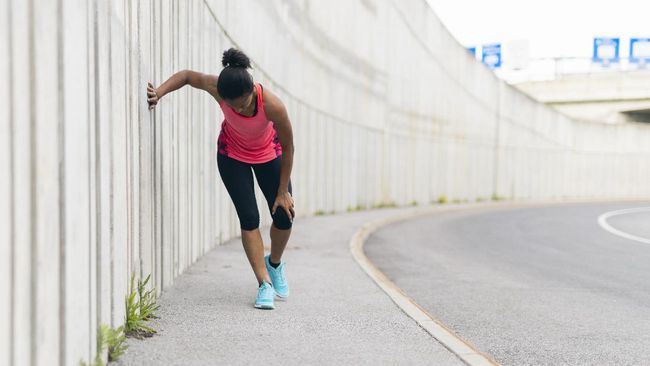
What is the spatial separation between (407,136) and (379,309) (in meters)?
17.4

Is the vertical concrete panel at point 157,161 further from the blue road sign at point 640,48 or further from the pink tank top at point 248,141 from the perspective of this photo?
the blue road sign at point 640,48

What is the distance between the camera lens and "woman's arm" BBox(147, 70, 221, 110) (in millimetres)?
4621

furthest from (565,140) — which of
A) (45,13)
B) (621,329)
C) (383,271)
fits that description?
(45,13)

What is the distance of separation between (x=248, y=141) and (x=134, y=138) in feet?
3.08

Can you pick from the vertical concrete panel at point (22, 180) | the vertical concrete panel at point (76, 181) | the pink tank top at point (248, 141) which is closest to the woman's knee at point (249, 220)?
the pink tank top at point (248, 141)

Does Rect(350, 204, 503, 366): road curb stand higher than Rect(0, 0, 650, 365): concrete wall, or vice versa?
Rect(0, 0, 650, 365): concrete wall

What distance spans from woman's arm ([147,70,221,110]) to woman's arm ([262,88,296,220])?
0.39m

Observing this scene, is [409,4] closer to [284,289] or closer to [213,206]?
[213,206]

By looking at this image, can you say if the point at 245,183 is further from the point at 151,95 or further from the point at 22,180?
the point at 22,180

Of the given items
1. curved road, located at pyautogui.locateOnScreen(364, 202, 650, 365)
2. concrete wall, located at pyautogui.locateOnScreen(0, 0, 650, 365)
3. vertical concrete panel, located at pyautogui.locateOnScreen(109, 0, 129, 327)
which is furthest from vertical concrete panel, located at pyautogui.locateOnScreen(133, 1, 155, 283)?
curved road, located at pyautogui.locateOnScreen(364, 202, 650, 365)

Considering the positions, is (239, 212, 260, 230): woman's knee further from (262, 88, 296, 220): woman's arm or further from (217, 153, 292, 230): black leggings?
(262, 88, 296, 220): woman's arm

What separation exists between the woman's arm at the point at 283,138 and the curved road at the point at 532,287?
1506 mm

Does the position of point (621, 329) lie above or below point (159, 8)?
below

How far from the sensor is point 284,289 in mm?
5336
